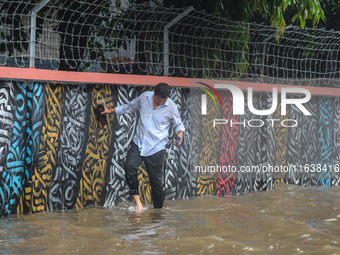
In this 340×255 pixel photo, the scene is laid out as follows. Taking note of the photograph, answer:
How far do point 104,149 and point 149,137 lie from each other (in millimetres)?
623

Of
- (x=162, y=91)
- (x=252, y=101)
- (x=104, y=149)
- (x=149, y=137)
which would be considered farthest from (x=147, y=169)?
(x=252, y=101)

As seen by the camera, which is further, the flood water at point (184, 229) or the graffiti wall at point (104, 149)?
the graffiti wall at point (104, 149)

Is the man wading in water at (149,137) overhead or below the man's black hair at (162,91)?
below

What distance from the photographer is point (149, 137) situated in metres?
7.11

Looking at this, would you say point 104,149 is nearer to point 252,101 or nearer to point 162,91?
point 162,91

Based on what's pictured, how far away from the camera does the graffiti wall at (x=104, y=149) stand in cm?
642

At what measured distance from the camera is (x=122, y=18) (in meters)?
7.64

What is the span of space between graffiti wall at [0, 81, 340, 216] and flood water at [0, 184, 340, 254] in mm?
276

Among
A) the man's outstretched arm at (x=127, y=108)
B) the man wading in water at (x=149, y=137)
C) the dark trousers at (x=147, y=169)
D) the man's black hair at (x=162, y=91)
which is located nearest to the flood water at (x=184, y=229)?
the dark trousers at (x=147, y=169)

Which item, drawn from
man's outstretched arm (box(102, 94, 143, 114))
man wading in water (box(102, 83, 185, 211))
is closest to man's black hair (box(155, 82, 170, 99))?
man wading in water (box(102, 83, 185, 211))

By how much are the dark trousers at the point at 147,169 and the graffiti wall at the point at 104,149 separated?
40cm

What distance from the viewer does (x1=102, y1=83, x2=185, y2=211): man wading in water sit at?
278 inches

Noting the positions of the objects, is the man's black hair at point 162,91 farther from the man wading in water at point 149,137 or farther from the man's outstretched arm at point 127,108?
the man's outstretched arm at point 127,108

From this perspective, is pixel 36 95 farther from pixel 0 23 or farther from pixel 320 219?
pixel 320 219
